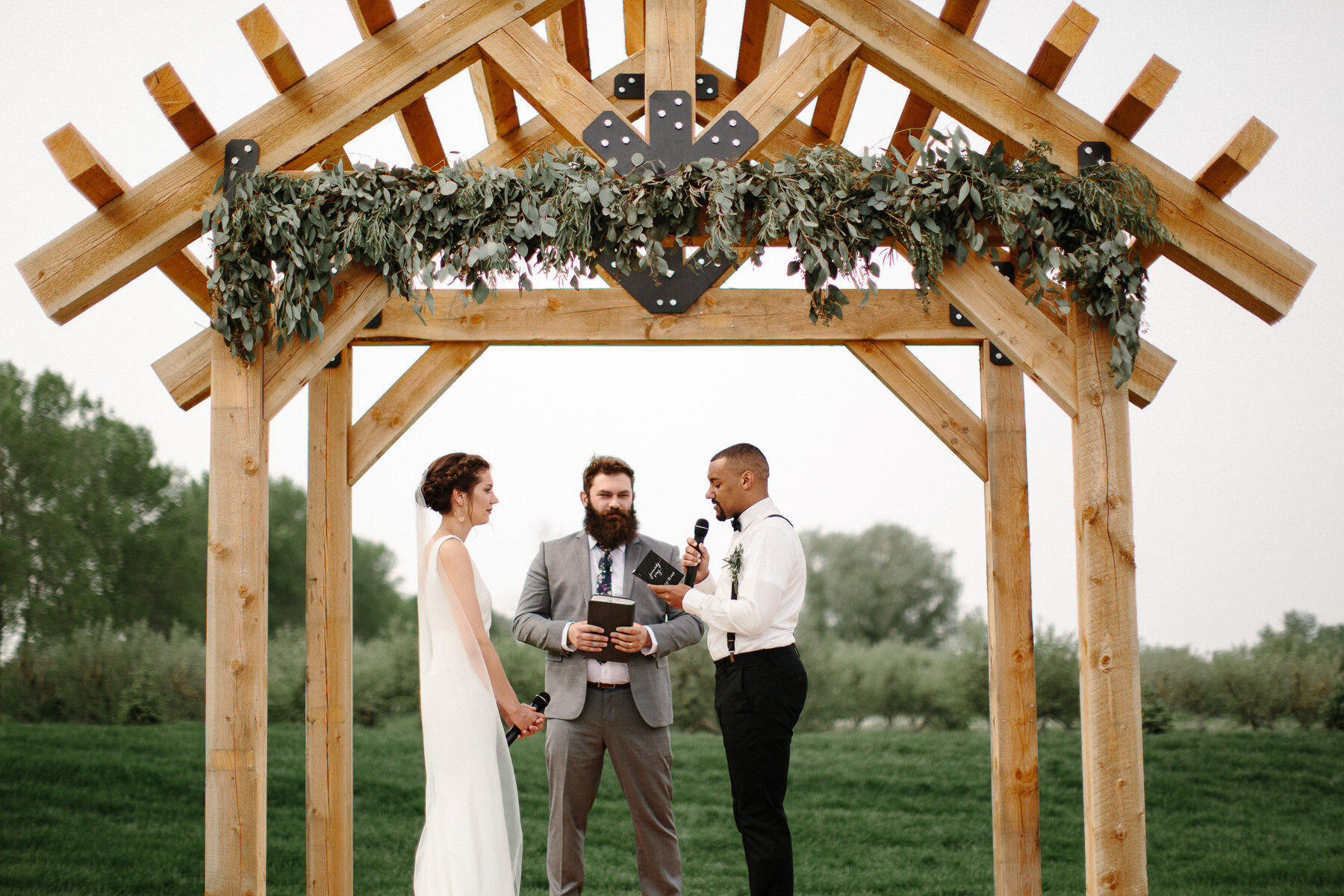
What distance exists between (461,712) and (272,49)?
2196 mm

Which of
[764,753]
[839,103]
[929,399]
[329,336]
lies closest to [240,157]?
[329,336]

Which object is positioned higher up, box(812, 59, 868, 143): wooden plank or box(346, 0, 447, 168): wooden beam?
box(812, 59, 868, 143): wooden plank

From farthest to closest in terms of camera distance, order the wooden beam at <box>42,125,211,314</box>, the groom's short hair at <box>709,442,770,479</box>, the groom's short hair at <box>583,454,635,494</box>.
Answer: the groom's short hair at <box>583,454,635,494</box>
the groom's short hair at <box>709,442,770,479</box>
the wooden beam at <box>42,125,211,314</box>

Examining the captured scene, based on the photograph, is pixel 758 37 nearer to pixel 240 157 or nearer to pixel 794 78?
pixel 794 78

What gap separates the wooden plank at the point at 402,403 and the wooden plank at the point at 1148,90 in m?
2.85

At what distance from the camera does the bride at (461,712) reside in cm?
376

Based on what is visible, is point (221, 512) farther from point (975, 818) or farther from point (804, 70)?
point (975, 818)

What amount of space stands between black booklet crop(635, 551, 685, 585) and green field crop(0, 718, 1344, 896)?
2.97m

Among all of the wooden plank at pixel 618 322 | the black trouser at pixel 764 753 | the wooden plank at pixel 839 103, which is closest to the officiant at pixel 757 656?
the black trouser at pixel 764 753

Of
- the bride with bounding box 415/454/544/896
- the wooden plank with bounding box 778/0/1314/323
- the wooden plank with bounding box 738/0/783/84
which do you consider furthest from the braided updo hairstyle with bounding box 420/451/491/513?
the wooden plank with bounding box 738/0/783/84

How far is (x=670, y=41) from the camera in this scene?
339 cm

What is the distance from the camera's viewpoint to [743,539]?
4.19 meters

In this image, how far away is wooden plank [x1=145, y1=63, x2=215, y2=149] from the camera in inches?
123

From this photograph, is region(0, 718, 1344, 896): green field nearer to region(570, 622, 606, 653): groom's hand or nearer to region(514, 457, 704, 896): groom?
region(514, 457, 704, 896): groom
